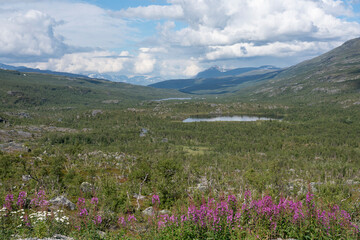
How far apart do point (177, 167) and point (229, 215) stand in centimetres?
4161

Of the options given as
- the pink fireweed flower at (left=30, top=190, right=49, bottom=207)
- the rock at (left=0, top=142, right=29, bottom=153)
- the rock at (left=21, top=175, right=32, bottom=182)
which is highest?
the pink fireweed flower at (left=30, top=190, right=49, bottom=207)

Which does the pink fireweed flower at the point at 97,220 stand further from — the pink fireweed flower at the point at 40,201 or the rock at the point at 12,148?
the rock at the point at 12,148

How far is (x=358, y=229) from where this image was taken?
14.9m

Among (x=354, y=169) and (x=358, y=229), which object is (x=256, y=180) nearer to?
(x=358, y=229)

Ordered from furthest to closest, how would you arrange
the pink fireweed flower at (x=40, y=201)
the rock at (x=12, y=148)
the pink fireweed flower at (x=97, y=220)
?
the rock at (x=12, y=148), the pink fireweed flower at (x=40, y=201), the pink fireweed flower at (x=97, y=220)

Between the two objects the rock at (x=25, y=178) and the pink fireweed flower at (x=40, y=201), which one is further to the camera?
the rock at (x=25, y=178)

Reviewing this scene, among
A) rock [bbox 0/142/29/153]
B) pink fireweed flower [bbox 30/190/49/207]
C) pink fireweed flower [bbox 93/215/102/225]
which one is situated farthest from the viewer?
rock [bbox 0/142/29/153]

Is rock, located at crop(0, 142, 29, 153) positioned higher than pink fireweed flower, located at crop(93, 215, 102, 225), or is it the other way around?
pink fireweed flower, located at crop(93, 215, 102, 225)

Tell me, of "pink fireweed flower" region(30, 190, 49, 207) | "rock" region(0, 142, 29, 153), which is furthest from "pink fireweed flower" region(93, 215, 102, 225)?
"rock" region(0, 142, 29, 153)

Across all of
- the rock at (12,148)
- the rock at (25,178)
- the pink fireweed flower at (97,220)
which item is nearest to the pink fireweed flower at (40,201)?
the pink fireweed flower at (97,220)

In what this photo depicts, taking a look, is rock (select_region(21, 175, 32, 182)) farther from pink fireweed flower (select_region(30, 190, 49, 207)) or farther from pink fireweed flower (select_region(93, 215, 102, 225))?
pink fireweed flower (select_region(93, 215, 102, 225))

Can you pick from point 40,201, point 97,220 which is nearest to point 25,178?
point 40,201

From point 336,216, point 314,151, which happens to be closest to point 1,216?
point 336,216

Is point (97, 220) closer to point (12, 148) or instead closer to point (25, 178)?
point (25, 178)
